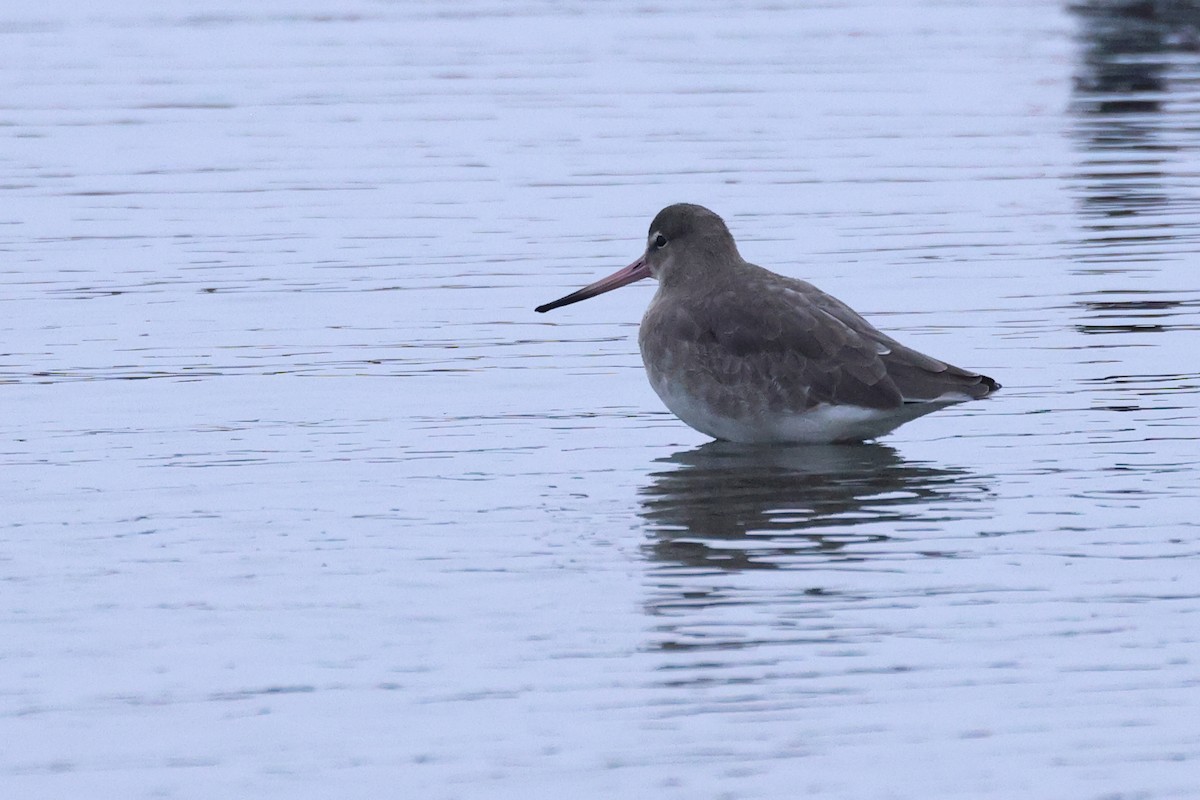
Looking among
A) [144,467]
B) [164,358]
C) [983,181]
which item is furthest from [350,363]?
[983,181]

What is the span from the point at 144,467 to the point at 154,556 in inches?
65.7

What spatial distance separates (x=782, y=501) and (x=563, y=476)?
1.18 meters

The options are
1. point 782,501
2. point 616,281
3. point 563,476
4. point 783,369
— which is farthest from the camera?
point 616,281

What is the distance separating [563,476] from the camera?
1023cm

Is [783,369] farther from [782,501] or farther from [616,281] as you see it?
[616,281]

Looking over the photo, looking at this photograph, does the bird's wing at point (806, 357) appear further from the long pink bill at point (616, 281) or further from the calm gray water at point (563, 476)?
the long pink bill at point (616, 281)

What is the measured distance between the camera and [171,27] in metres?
32.7

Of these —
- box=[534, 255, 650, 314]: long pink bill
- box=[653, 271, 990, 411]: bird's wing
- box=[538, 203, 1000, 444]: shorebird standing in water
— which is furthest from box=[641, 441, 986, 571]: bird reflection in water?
box=[534, 255, 650, 314]: long pink bill

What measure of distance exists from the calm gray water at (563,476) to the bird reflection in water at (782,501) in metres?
0.04

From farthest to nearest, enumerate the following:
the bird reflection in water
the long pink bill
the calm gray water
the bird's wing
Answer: the long pink bill < the bird's wing < the bird reflection in water < the calm gray water

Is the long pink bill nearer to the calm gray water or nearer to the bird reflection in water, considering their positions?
the calm gray water

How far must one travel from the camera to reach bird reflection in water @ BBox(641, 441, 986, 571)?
8766 mm

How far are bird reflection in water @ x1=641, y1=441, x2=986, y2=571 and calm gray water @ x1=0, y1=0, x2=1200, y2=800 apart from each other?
0.12 ft

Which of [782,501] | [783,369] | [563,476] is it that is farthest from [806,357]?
[563,476]
